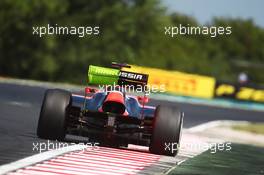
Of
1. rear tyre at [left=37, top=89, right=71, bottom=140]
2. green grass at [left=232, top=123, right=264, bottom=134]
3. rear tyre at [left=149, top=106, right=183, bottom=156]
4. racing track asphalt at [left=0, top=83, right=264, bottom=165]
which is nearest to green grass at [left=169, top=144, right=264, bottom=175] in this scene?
rear tyre at [left=149, top=106, right=183, bottom=156]

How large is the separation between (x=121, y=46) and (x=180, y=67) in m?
15.1

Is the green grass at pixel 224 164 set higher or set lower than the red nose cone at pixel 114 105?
lower

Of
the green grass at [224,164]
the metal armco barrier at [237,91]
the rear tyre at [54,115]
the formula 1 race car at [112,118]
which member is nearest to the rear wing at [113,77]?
the formula 1 race car at [112,118]

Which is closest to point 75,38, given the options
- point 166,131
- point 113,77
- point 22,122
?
point 22,122

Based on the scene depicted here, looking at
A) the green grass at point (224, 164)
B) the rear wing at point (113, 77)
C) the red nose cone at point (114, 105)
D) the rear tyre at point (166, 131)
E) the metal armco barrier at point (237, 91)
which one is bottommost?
the green grass at point (224, 164)

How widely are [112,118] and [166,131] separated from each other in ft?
2.96

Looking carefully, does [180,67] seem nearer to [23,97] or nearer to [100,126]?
[23,97]

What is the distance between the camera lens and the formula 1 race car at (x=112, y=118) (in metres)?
11.7

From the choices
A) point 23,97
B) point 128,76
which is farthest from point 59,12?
point 128,76

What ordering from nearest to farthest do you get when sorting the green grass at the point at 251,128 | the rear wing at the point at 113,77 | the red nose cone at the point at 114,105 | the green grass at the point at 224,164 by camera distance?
the green grass at the point at 224,164, the red nose cone at the point at 114,105, the rear wing at the point at 113,77, the green grass at the point at 251,128

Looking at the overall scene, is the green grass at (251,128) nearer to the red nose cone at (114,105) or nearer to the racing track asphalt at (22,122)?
the racing track asphalt at (22,122)

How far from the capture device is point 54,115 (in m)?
11.6

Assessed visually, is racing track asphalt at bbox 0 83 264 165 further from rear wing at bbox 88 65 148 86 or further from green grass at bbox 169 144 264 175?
green grass at bbox 169 144 264 175

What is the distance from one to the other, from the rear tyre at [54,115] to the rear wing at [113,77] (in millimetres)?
→ 781
